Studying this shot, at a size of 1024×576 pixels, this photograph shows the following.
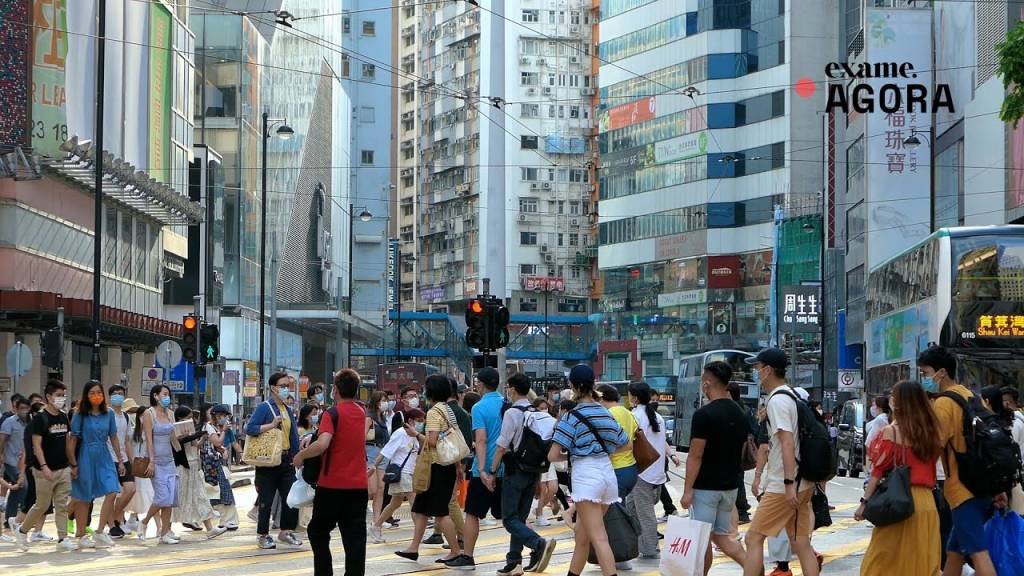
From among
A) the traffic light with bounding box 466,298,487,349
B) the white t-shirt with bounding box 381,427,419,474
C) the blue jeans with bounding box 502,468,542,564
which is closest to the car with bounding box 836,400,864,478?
the traffic light with bounding box 466,298,487,349

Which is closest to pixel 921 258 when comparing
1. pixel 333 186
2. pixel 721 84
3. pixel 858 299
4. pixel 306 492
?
pixel 306 492

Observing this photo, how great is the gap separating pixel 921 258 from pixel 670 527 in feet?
49.2

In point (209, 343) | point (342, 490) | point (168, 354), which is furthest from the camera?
point (168, 354)

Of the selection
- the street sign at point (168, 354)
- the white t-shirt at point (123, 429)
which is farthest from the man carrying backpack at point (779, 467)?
the street sign at point (168, 354)

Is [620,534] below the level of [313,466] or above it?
below

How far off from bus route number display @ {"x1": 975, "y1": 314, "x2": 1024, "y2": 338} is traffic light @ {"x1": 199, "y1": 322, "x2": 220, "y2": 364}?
1602 cm

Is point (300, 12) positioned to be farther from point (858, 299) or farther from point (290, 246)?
point (858, 299)

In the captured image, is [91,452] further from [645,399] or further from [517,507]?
[645,399]

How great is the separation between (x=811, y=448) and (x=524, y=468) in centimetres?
325

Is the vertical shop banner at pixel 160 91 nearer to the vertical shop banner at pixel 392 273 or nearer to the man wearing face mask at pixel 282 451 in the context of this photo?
the man wearing face mask at pixel 282 451

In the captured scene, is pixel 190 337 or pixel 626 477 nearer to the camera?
pixel 626 477

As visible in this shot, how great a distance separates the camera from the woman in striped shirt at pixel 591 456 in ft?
39.3

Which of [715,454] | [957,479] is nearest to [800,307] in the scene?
[715,454]

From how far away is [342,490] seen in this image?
11.7 meters
